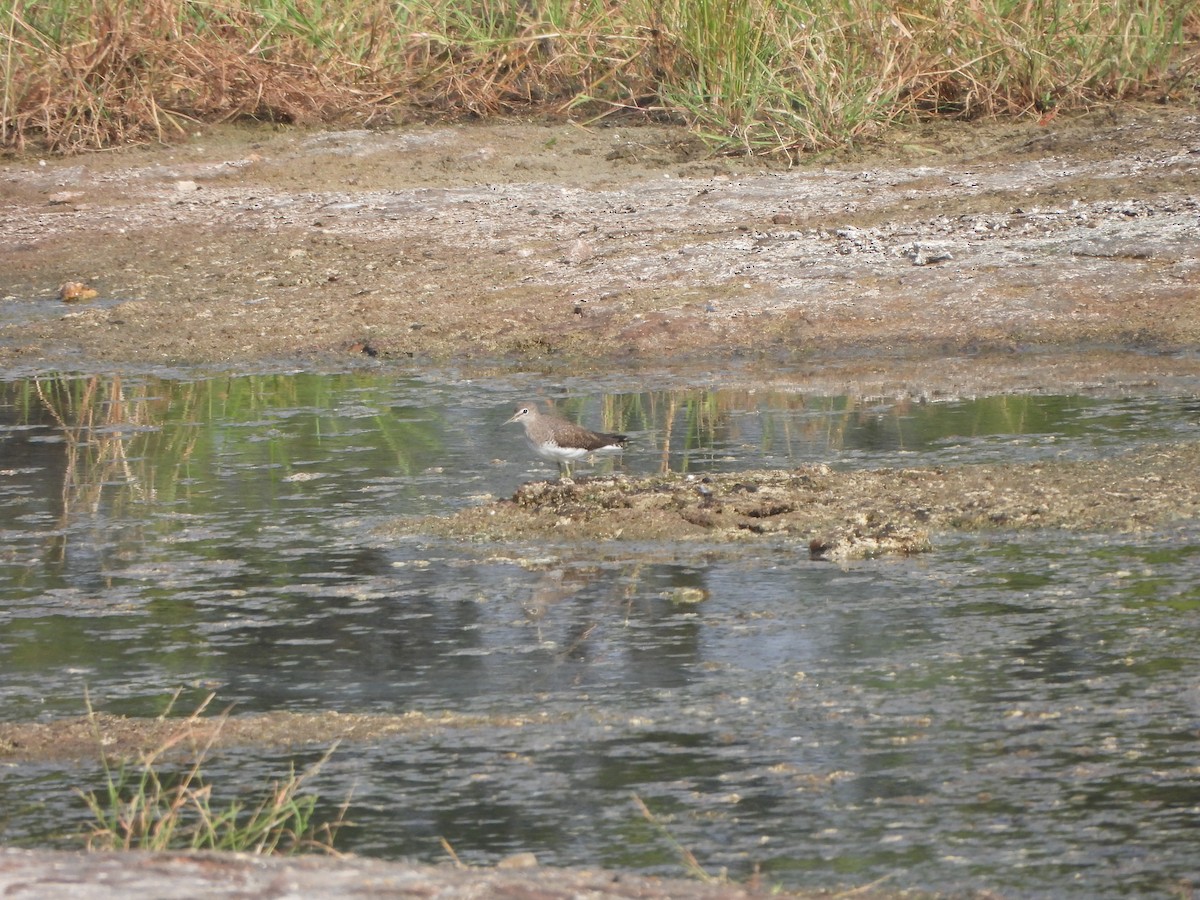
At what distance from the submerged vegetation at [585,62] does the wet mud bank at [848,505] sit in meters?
5.25

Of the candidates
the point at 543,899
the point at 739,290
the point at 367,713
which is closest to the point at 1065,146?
the point at 739,290

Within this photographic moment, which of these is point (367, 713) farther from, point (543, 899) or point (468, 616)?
point (543, 899)

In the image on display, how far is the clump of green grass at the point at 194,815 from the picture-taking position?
3.46m

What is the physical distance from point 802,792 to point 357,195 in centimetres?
792

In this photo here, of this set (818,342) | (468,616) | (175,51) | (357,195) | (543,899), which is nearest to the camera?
(543,899)

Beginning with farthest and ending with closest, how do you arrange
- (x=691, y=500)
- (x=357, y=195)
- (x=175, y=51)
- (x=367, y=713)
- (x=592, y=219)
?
1. (x=175, y=51)
2. (x=357, y=195)
3. (x=592, y=219)
4. (x=691, y=500)
5. (x=367, y=713)

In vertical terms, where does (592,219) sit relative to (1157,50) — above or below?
below

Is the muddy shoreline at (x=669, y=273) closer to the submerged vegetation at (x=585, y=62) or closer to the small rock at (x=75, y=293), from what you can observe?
the small rock at (x=75, y=293)

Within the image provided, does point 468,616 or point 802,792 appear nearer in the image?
point 802,792

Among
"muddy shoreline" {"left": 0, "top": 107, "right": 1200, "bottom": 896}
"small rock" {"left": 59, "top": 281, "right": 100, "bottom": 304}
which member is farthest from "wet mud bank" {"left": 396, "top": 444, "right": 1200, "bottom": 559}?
"small rock" {"left": 59, "top": 281, "right": 100, "bottom": 304}

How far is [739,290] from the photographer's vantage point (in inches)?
364

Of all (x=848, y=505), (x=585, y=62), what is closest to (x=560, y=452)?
(x=848, y=505)

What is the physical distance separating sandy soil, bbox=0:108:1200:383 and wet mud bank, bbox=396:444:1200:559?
200 cm

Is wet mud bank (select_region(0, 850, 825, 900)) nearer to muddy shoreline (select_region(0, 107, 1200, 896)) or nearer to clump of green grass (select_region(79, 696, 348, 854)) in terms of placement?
clump of green grass (select_region(79, 696, 348, 854))
